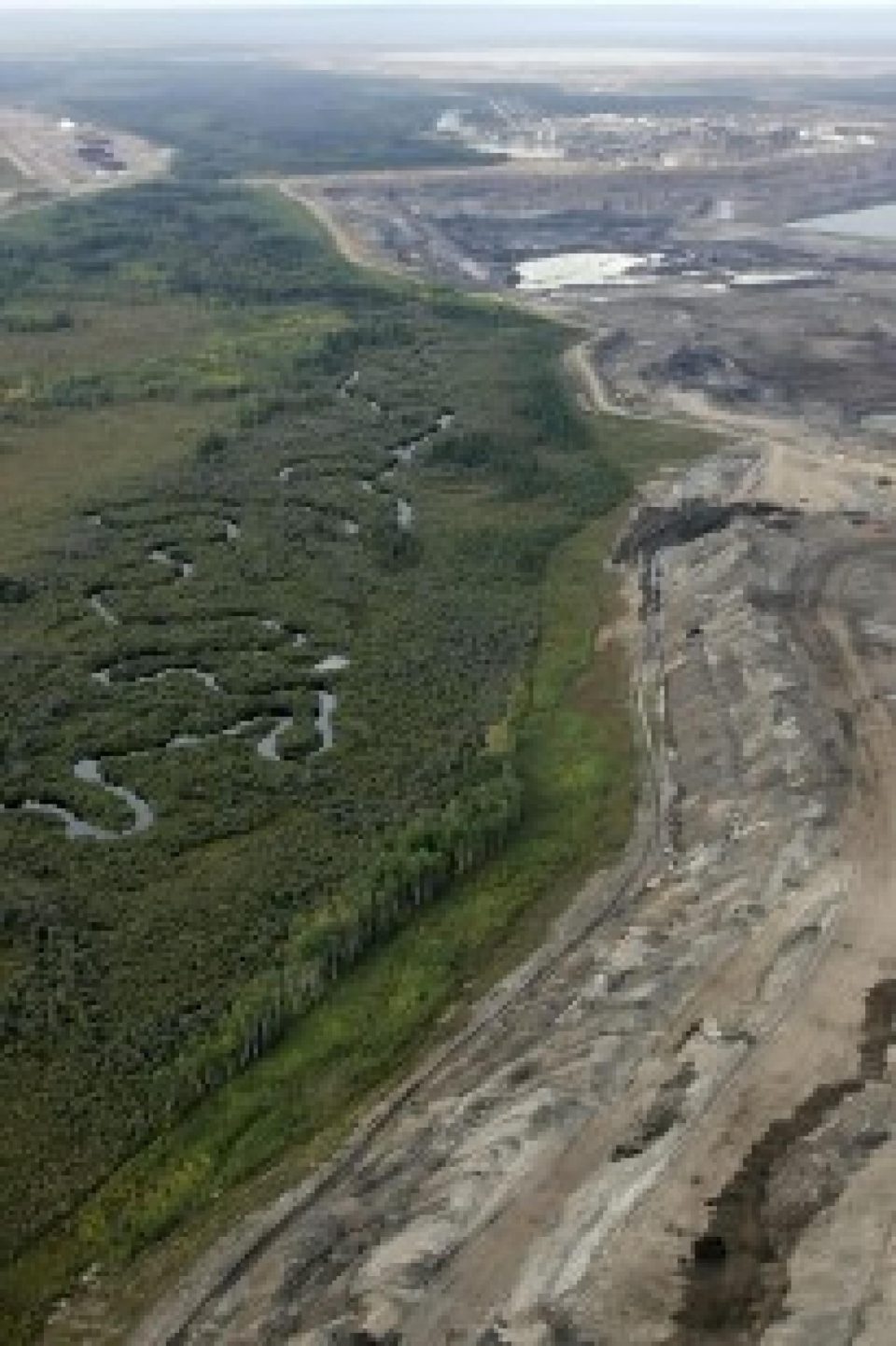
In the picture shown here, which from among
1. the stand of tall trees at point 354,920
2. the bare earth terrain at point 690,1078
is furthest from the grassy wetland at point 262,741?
the bare earth terrain at point 690,1078

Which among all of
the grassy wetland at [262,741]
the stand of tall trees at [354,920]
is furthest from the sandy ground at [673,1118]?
the stand of tall trees at [354,920]

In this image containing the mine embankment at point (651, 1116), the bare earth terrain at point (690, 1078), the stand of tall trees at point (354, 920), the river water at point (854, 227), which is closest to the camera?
the bare earth terrain at point (690, 1078)

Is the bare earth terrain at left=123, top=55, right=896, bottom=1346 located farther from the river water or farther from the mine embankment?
the river water

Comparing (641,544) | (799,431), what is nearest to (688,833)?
(641,544)

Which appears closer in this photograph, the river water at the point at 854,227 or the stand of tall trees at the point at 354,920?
the stand of tall trees at the point at 354,920

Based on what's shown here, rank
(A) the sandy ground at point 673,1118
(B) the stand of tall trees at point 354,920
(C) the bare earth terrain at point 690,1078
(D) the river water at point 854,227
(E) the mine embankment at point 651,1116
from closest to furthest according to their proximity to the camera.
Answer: (A) the sandy ground at point 673,1118 → (C) the bare earth terrain at point 690,1078 → (E) the mine embankment at point 651,1116 → (B) the stand of tall trees at point 354,920 → (D) the river water at point 854,227

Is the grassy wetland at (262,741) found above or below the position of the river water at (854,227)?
below

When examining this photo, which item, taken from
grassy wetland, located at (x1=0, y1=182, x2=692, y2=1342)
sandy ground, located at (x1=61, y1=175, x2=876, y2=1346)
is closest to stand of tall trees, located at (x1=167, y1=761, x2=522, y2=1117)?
grassy wetland, located at (x1=0, y1=182, x2=692, y2=1342)

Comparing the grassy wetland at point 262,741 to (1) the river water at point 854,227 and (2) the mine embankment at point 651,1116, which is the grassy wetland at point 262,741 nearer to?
(2) the mine embankment at point 651,1116

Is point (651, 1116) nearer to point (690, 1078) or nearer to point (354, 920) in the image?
point (690, 1078)
